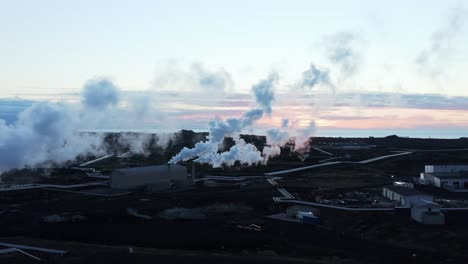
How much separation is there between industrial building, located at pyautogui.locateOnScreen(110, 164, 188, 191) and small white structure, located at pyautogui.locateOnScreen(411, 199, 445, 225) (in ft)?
142

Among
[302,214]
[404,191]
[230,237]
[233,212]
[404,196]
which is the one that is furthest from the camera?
[404,191]

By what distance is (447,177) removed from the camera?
8981cm

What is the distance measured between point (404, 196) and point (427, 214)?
12682mm

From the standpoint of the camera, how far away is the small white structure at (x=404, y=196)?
2825 inches

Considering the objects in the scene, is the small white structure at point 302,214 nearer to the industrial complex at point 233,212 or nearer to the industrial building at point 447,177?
the industrial complex at point 233,212

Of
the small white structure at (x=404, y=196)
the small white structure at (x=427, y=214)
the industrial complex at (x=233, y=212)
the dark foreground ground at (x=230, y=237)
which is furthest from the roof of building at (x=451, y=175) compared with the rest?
the small white structure at (x=427, y=214)

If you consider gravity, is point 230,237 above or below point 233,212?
below

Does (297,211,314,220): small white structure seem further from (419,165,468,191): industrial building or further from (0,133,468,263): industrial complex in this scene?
(419,165,468,191): industrial building

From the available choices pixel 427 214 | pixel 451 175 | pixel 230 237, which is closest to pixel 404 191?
pixel 427 214

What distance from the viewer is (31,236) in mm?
56750

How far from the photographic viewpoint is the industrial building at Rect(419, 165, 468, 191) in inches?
3499

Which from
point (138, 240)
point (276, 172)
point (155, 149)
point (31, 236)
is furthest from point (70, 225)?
point (155, 149)

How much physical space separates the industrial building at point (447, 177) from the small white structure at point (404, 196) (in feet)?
49.5

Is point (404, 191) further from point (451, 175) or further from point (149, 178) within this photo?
point (149, 178)
